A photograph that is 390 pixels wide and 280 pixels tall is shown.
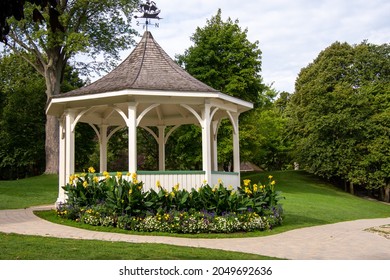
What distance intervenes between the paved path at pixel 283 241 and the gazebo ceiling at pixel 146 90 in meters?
3.82

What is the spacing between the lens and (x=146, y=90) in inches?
515

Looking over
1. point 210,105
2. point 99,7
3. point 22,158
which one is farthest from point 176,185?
point 22,158

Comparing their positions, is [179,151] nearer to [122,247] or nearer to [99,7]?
[99,7]

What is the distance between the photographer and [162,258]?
7410 millimetres

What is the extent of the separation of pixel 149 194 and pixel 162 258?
4993 mm

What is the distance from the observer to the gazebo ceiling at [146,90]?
13320 mm

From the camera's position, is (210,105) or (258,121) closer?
(210,105)

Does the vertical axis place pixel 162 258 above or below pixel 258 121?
below

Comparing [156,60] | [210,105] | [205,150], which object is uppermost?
[156,60]

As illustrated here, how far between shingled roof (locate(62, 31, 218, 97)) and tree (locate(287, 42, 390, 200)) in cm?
2150

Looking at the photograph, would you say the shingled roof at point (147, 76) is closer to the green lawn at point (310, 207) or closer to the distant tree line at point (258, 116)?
the green lawn at point (310, 207)

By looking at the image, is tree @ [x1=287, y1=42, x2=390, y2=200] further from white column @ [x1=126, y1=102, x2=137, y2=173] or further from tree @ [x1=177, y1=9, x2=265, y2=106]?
white column @ [x1=126, y1=102, x2=137, y2=173]

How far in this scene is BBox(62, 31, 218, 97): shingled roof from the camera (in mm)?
13484

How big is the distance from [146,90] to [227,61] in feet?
59.5
